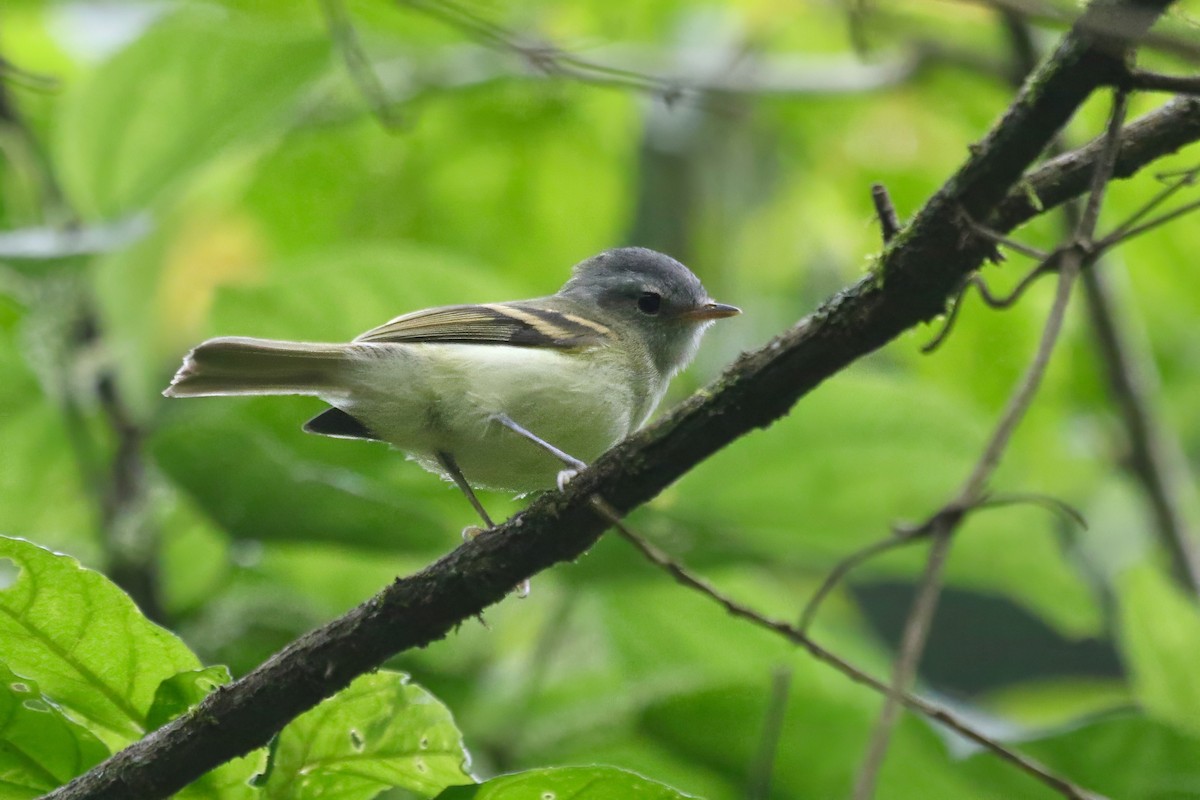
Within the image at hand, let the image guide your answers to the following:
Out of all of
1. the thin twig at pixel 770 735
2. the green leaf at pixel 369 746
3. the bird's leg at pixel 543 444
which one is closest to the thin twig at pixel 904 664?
the thin twig at pixel 770 735

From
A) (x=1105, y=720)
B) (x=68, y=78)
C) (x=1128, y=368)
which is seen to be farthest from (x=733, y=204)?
(x=1105, y=720)

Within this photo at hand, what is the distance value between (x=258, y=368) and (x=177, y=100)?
115cm

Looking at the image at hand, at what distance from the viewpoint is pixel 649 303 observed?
353cm

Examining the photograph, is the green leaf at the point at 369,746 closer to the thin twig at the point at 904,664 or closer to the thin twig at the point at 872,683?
the thin twig at the point at 872,683

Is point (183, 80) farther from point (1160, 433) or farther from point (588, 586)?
point (1160, 433)

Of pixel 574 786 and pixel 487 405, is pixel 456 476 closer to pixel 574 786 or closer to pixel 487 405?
pixel 487 405

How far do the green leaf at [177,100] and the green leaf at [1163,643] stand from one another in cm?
257

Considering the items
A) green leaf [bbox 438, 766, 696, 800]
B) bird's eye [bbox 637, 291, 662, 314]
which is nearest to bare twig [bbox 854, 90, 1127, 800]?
green leaf [bbox 438, 766, 696, 800]

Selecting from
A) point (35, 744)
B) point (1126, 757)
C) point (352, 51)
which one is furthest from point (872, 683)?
point (352, 51)

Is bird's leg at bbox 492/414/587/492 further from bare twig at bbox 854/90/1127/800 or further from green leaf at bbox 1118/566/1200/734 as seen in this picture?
green leaf at bbox 1118/566/1200/734

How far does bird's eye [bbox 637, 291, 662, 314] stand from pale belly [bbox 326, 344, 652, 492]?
1.61 ft

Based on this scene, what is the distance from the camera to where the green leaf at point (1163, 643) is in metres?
3.36

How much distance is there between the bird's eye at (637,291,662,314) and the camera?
3.53 meters

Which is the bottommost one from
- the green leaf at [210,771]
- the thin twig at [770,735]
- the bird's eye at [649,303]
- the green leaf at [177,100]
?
the green leaf at [210,771]
